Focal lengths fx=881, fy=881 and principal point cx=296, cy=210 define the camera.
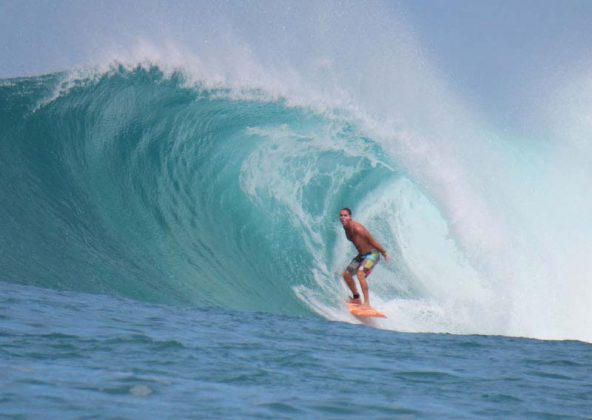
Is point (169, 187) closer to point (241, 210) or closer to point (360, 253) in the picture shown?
point (241, 210)

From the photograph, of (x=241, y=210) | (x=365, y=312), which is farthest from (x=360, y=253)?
(x=241, y=210)

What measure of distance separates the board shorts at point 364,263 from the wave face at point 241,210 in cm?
55

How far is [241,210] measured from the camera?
510 inches

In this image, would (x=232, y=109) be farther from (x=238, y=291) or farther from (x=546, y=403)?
(x=546, y=403)

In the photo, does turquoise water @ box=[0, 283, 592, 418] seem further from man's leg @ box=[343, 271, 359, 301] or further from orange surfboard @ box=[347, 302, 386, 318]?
man's leg @ box=[343, 271, 359, 301]

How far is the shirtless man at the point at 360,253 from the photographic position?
9602mm

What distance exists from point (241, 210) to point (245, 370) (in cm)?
817

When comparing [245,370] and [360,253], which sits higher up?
[360,253]

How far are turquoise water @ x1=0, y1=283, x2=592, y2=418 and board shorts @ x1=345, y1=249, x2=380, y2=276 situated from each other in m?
2.00

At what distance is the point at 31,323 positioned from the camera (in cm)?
570

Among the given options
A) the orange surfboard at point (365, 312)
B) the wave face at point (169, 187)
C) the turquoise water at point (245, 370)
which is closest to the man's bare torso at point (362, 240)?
the orange surfboard at point (365, 312)

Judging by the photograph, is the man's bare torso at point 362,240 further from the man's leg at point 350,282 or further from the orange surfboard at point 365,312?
the orange surfboard at point 365,312

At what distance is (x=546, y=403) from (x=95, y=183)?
8297 mm

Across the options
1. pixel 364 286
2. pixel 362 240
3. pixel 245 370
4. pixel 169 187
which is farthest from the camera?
pixel 169 187
